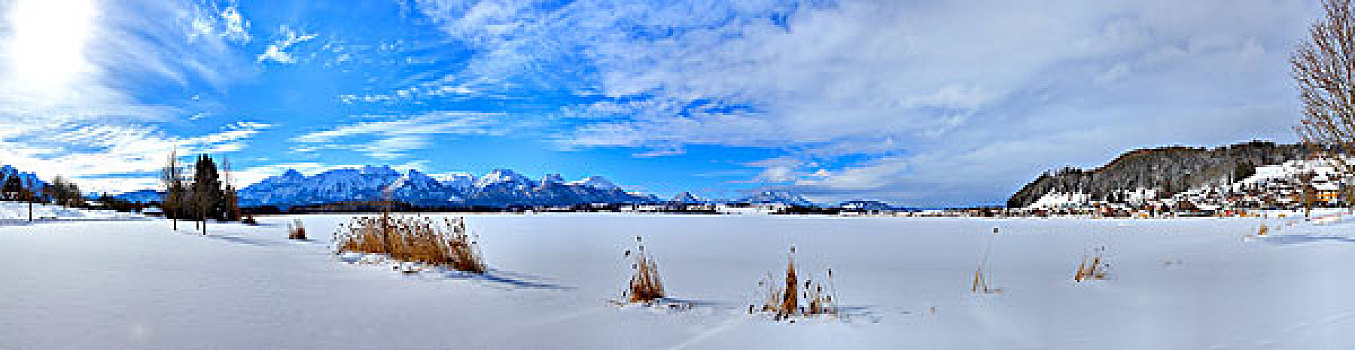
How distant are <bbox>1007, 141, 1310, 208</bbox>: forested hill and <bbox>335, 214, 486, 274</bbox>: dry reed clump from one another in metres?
52.4

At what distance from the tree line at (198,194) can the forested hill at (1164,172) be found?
2249 inches

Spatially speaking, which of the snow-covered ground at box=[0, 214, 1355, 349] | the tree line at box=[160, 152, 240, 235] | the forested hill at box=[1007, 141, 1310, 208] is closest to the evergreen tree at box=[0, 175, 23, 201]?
the tree line at box=[160, 152, 240, 235]

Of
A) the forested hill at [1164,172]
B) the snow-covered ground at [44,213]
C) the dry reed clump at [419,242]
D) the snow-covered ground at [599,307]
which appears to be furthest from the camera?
the forested hill at [1164,172]

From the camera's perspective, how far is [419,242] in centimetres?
669

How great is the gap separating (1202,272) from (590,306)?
6.21 m

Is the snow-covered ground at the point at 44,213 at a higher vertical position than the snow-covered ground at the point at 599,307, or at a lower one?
higher

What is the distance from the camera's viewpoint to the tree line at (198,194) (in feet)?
65.6

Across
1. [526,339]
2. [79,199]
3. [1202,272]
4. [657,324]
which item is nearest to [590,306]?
[657,324]

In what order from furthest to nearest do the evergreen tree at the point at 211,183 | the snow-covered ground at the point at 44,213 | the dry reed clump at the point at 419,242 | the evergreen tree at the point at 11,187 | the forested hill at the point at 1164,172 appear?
the forested hill at the point at 1164,172 → the evergreen tree at the point at 211,183 → the evergreen tree at the point at 11,187 → the snow-covered ground at the point at 44,213 → the dry reed clump at the point at 419,242

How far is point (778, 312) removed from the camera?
4.08 m

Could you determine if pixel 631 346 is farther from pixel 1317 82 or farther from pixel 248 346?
pixel 1317 82

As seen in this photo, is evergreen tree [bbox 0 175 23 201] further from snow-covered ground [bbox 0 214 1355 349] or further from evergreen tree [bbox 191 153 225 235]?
snow-covered ground [bbox 0 214 1355 349]

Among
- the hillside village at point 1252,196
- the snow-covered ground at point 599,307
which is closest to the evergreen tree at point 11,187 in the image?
the snow-covered ground at point 599,307

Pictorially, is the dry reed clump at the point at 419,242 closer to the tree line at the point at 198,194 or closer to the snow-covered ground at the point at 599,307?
the snow-covered ground at the point at 599,307
